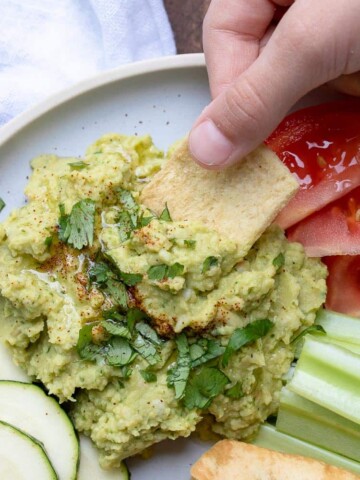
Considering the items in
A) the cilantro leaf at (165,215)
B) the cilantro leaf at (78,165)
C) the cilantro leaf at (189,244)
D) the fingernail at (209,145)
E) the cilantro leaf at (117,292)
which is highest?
the fingernail at (209,145)

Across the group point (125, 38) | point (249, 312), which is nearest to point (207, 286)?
point (249, 312)

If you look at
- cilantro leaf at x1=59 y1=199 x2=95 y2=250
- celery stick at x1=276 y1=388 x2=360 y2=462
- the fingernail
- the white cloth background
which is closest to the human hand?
the fingernail

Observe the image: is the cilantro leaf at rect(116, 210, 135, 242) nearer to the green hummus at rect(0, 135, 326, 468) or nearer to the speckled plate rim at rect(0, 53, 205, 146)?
the green hummus at rect(0, 135, 326, 468)

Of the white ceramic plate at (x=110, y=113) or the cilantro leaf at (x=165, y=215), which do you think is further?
the white ceramic plate at (x=110, y=113)

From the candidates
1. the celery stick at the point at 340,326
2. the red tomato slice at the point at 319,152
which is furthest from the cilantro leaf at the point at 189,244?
the celery stick at the point at 340,326

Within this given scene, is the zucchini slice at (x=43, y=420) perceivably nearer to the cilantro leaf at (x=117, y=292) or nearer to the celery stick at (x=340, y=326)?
the cilantro leaf at (x=117, y=292)

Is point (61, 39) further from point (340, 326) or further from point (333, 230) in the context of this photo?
point (340, 326)
